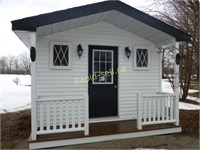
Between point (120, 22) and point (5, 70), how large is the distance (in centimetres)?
2120

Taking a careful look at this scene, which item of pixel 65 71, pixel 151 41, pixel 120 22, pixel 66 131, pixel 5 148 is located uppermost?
pixel 120 22

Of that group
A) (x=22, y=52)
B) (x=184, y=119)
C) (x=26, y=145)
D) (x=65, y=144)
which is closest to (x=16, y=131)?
(x=26, y=145)

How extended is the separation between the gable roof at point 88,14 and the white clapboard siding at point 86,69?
102cm

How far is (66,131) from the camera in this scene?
4.07 meters

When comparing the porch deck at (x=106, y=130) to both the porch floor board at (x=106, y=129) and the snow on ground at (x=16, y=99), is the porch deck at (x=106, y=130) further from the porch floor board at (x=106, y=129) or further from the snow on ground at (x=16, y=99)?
the snow on ground at (x=16, y=99)

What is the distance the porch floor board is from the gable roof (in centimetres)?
218

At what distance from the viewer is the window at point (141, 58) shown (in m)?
5.69

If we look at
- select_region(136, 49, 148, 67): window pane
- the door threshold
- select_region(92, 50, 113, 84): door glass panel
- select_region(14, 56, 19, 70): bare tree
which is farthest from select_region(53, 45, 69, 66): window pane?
select_region(14, 56, 19, 70): bare tree

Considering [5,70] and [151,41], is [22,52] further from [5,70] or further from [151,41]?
[151,41]

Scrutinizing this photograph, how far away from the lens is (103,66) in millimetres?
5461

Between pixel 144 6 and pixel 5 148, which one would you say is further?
pixel 144 6

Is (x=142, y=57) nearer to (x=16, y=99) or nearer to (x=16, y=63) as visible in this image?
(x=16, y=99)

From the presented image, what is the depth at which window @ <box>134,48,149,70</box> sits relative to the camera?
18.7 ft

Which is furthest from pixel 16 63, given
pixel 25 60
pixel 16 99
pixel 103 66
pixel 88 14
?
pixel 88 14
